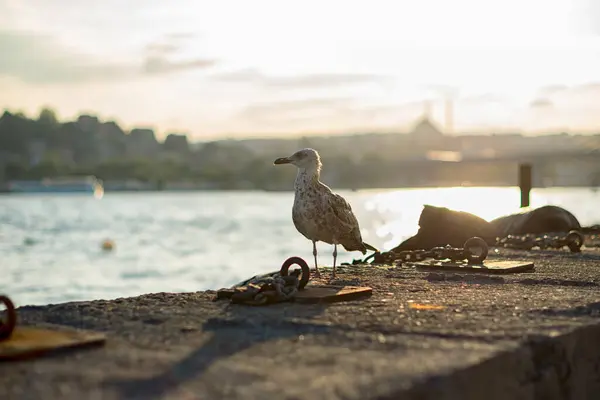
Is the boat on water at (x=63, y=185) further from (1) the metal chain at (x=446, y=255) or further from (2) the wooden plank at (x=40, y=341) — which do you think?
(2) the wooden plank at (x=40, y=341)

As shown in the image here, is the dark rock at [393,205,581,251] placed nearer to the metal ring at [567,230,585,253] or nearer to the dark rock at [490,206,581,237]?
the dark rock at [490,206,581,237]

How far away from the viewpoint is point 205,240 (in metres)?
76.1

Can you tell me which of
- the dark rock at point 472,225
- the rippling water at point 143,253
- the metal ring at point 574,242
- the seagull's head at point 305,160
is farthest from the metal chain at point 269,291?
the rippling water at point 143,253

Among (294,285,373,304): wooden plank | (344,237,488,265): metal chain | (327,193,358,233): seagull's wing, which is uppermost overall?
(327,193,358,233): seagull's wing

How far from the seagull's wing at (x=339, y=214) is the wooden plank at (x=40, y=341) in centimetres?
346

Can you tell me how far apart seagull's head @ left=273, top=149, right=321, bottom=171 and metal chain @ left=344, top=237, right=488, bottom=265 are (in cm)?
200

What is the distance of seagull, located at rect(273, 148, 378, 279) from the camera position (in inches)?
Result: 297

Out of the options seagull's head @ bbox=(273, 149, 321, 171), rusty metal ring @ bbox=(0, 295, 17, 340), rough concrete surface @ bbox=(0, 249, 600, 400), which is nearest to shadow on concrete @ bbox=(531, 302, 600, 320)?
rough concrete surface @ bbox=(0, 249, 600, 400)

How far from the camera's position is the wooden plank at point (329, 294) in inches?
230

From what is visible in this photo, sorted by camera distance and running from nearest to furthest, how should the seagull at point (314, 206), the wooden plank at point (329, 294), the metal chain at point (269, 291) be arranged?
the metal chain at point (269, 291) → the wooden plank at point (329, 294) → the seagull at point (314, 206)

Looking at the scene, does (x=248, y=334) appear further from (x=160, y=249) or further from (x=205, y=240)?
(x=205, y=240)

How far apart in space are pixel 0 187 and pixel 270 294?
7606 inches

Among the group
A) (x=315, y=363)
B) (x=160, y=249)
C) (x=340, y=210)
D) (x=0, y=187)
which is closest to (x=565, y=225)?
(x=340, y=210)

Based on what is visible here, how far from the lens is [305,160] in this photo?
7.68 m
